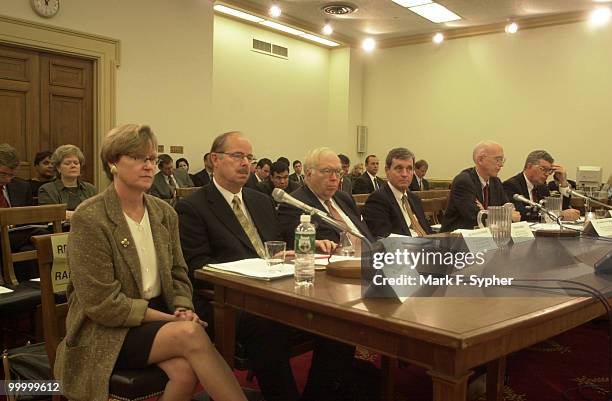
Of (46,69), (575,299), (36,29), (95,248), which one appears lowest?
(575,299)

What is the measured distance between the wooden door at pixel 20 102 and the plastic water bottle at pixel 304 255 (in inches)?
200

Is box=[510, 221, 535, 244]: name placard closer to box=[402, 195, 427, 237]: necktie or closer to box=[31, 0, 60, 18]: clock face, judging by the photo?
box=[402, 195, 427, 237]: necktie

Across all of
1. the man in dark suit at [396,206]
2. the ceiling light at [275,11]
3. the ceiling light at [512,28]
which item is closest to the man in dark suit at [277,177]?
the man in dark suit at [396,206]

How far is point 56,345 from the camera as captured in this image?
1.88 metres

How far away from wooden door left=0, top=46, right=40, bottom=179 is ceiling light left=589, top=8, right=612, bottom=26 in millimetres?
7673

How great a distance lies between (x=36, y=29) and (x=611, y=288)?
5.95 metres

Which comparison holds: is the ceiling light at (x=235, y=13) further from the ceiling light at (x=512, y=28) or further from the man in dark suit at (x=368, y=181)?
the ceiling light at (x=512, y=28)

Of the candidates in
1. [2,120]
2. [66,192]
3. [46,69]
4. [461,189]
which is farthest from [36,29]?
[461,189]

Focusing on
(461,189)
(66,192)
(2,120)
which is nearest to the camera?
(461,189)

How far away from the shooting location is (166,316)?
1808 millimetres

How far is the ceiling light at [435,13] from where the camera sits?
27.0 ft

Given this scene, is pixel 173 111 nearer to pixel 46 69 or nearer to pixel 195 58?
pixel 195 58

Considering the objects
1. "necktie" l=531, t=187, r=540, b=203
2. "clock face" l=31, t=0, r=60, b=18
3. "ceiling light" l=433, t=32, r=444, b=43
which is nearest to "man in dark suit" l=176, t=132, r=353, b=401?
"necktie" l=531, t=187, r=540, b=203

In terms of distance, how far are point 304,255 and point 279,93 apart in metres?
8.25
